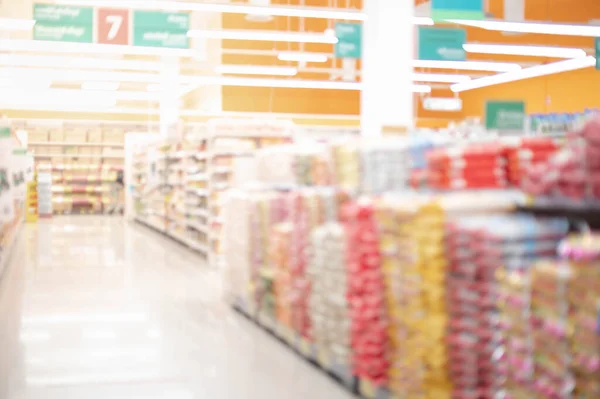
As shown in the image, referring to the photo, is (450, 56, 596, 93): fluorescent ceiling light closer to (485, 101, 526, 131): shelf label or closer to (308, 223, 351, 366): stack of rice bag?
(485, 101, 526, 131): shelf label

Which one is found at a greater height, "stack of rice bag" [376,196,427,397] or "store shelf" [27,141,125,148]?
"store shelf" [27,141,125,148]

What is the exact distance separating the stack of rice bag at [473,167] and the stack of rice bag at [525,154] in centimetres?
7

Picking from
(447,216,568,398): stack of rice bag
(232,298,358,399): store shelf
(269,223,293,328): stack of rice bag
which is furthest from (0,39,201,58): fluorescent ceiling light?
(447,216,568,398): stack of rice bag

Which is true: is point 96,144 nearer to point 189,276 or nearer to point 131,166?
point 131,166

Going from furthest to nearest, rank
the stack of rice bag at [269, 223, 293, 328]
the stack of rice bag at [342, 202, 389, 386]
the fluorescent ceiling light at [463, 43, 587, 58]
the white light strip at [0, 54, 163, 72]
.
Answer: the white light strip at [0, 54, 163, 72] → the fluorescent ceiling light at [463, 43, 587, 58] → the stack of rice bag at [269, 223, 293, 328] → the stack of rice bag at [342, 202, 389, 386]

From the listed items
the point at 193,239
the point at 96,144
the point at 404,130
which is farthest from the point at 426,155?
the point at 96,144

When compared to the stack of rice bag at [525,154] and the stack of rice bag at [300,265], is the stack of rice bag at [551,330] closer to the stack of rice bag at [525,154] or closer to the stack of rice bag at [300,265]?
the stack of rice bag at [525,154]

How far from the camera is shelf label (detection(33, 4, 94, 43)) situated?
42.7 feet

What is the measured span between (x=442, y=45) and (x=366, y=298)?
10.8 meters

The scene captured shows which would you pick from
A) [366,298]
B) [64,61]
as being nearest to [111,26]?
[64,61]

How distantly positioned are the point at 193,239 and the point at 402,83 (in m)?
7.95

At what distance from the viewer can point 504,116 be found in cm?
1483

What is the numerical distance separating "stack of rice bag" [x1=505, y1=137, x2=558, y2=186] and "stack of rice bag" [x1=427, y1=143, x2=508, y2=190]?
0.23 ft

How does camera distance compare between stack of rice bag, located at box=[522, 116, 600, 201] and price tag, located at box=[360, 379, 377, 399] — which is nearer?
stack of rice bag, located at box=[522, 116, 600, 201]
